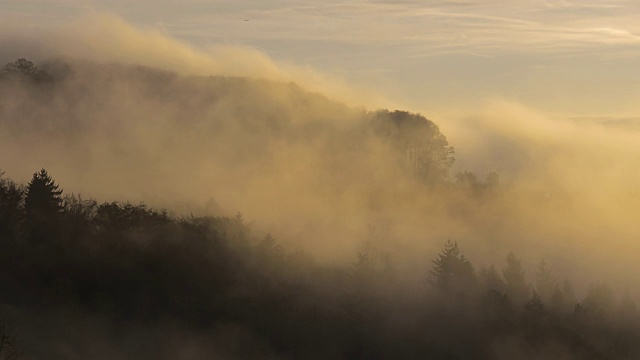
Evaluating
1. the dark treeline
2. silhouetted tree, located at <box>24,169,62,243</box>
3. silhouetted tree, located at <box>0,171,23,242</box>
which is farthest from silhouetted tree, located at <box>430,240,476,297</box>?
silhouetted tree, located at <box>0,171,23,242</box>

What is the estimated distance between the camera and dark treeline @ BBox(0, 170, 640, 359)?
127m

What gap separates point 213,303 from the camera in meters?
143

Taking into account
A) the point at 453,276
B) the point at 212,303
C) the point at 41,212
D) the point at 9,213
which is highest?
the point at 9,213

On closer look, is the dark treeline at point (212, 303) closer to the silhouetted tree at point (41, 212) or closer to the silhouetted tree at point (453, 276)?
the silhouetted tree at point (41, 212)

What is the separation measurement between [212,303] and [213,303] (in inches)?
4.8

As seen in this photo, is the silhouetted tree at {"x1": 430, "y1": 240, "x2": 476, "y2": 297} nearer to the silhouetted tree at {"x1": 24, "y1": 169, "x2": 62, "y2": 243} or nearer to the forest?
the forest

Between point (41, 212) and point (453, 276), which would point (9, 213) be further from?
point (453, 276)

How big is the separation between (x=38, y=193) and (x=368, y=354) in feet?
151

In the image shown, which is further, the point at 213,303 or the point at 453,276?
the point at 453,276

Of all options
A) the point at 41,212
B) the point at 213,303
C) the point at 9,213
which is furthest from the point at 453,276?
the point at 9,213

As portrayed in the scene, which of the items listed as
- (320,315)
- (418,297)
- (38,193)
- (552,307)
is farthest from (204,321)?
(552,307)

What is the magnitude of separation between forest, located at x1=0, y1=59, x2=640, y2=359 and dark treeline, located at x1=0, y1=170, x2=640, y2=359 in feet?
0.70

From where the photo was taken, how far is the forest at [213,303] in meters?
127

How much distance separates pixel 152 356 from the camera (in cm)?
12619
